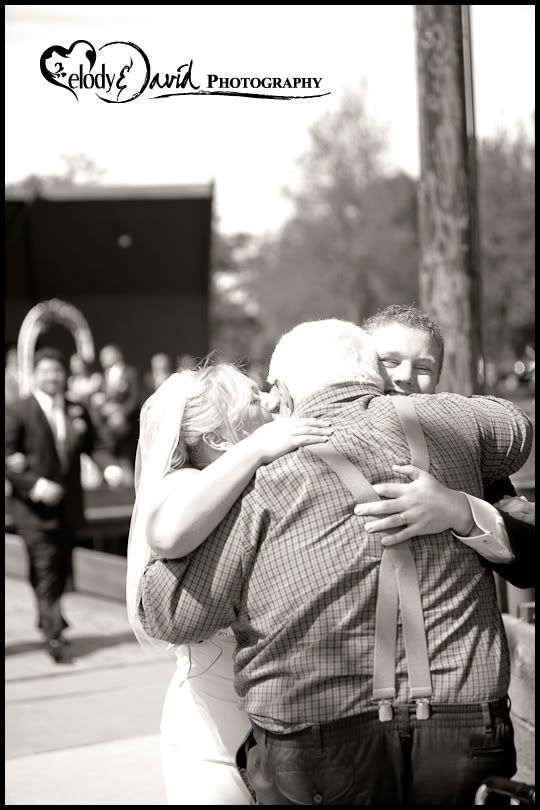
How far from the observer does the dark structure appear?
68.5 ft

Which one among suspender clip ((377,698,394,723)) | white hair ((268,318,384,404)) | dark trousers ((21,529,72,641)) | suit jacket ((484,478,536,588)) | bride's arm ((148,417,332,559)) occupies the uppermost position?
white hair ((268,318,384,404))

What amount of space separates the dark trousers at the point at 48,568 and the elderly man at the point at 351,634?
5.65 meters

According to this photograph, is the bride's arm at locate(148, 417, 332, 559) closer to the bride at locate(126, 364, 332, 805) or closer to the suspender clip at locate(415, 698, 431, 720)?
the bride at locate(126, 364, 332, 805)

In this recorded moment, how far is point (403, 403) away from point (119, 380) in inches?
691

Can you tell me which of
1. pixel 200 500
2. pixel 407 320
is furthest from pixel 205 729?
pixel 407 320

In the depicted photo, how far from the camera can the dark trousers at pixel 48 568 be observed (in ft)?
25.3

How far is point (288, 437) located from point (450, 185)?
11.6 feet

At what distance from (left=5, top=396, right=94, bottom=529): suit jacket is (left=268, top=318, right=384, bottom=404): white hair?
597 centimetres

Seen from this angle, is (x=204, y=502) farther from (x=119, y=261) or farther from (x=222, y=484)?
(x=119, y=261)

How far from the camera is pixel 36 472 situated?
320 inches

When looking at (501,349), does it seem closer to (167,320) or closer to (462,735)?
(167,320)

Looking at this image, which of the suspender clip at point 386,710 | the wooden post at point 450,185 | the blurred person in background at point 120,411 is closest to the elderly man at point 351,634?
the suspender clip at point 386,710

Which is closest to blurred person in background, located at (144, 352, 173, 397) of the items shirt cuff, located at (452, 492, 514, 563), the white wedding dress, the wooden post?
the wooden post

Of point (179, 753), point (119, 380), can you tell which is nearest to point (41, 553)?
point (179, 753)
